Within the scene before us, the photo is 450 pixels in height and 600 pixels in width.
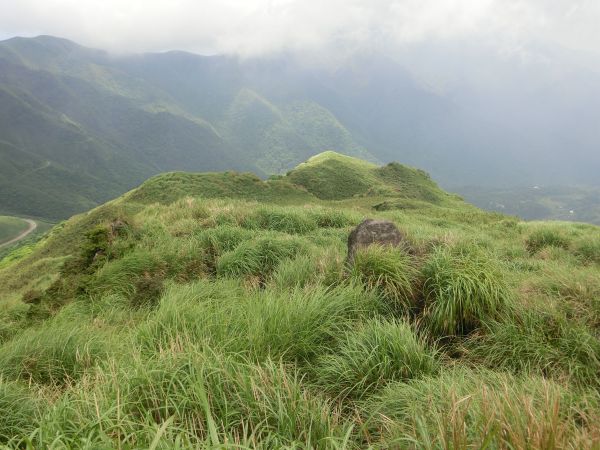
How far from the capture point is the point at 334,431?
301cm

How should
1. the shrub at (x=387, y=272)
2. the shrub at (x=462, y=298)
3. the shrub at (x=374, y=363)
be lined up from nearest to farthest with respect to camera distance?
the shrub at (x=374, y=363), the shrub at (x=462, y=298), the shrub at (x=387, y=272)

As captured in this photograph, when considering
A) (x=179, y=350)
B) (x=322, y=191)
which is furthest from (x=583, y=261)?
(x=322, y=191)

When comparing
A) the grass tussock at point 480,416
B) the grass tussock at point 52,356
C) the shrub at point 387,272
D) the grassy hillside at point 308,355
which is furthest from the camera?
the shrub at point 387,272

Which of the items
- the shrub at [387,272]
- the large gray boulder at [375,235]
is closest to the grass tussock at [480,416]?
A: the shrub at [387,272]

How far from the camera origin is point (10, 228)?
13350cm

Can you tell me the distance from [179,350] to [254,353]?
0.73 m

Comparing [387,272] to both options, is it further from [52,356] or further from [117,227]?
[117,227]

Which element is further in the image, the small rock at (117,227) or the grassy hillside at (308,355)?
the small rock at (117,227)

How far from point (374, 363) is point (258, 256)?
5.33 meters

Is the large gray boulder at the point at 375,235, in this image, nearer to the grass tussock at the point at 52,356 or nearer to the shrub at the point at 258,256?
the shrub at the point at 258,256

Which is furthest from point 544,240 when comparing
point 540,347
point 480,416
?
point 480,416

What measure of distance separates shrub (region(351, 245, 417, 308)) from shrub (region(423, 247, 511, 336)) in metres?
0.29

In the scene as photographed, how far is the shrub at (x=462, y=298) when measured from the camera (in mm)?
5109

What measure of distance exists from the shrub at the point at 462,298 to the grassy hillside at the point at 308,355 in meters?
0.02
